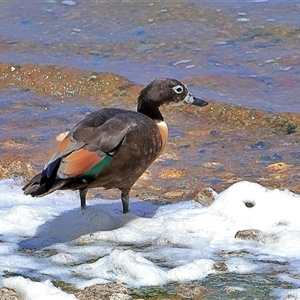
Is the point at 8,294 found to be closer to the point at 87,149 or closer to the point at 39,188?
the point at 39,188

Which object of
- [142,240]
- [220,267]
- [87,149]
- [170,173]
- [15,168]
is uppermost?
[87,149]

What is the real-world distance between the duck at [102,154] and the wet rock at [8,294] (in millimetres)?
959

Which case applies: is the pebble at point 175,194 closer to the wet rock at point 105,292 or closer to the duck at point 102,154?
the duck at point 102,154

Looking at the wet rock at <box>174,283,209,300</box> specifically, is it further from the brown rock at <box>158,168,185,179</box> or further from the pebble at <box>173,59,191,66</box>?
the pebble at <box>173,59,191,66</box>

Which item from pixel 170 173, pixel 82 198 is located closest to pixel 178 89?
pixel 170 173

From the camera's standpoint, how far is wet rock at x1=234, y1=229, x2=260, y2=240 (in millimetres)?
5109

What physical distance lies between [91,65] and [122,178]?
4.82m

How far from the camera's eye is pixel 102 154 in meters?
5.36

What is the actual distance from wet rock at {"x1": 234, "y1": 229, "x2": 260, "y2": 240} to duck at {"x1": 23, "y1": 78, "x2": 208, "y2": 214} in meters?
0.91

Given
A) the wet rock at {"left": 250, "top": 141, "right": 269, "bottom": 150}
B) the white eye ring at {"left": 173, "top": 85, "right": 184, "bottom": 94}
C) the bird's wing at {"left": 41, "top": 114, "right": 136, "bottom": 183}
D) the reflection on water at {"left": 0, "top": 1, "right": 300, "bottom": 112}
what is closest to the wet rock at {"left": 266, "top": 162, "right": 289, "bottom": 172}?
the wet rock at {"left": 250, "top": 141, "right": 269, "bottom": 150}

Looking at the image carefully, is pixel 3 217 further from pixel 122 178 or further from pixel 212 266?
pixel 212 266

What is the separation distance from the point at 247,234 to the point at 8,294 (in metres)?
1.61

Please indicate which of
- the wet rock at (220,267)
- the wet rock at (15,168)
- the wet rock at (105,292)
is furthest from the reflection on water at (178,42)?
the wet rock at (105,292)

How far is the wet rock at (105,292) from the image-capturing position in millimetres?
4176
